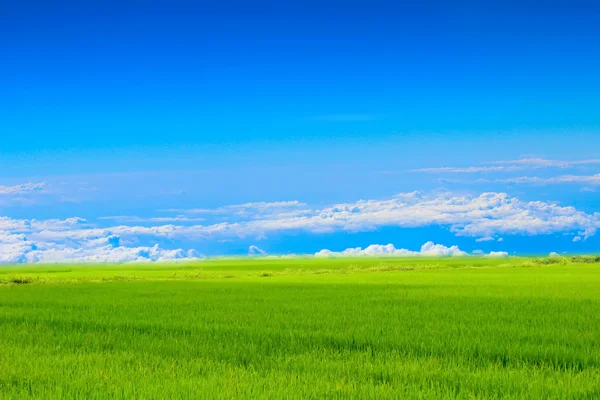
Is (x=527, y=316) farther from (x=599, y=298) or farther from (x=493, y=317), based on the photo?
(x=599, y=298)

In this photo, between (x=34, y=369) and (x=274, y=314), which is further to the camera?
(x=274, y=314)

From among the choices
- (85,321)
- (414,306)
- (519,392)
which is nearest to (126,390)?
(519,392)

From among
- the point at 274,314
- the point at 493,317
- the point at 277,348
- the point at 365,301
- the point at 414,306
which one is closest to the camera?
the point at 277,348

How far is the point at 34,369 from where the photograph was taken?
8.27 meters

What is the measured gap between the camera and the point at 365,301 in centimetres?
1917

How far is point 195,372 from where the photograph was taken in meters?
8.07

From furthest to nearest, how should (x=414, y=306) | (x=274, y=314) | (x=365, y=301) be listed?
1. (x=365, y=301)
2. (x=414, y=306)
3. (x=274, y=314)

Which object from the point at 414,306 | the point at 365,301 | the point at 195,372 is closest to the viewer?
the point at 195,372

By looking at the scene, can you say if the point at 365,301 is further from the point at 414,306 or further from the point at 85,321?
the point at 85,321

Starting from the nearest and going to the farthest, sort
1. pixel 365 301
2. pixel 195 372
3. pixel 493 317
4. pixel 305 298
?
pixel 195 372 < pixel 493 317 < pixel 365 301 < pixel 305 298

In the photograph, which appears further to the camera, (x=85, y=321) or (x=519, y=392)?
(x=85, y=321)

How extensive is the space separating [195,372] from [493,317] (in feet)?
26.9

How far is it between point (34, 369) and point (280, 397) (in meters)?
3.77

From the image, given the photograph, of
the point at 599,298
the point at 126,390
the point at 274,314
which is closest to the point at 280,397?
the point at 126,390
